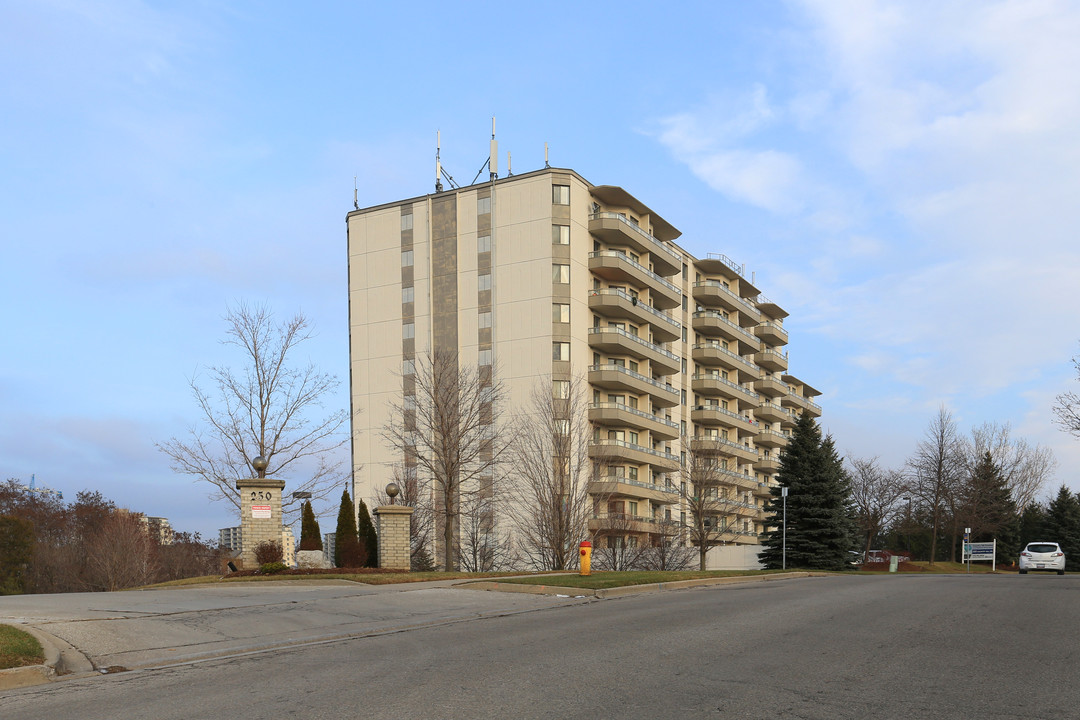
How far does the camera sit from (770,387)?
91.7 meters

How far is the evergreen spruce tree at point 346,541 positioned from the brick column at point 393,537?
106cm

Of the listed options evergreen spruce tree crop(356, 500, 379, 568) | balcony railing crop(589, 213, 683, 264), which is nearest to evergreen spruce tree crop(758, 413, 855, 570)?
balcony railing crop(589, 213, 683, 264)


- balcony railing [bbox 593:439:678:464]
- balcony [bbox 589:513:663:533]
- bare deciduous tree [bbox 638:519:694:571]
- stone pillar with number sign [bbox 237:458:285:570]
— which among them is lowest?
bare deciduous tree [bbox 638:519:694:571]

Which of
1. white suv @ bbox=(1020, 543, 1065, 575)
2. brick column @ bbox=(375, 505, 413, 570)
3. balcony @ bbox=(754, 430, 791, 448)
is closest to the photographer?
brick column @ bbox=(375, 505, 413, 570)

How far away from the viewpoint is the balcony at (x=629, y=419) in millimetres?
59125

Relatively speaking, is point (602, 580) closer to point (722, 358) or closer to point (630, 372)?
point (630, 372)

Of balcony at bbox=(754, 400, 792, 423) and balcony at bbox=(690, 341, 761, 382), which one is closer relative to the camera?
balcony at bbox=(690, 341, 761, 382)

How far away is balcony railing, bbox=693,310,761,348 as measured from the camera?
77.4 meters

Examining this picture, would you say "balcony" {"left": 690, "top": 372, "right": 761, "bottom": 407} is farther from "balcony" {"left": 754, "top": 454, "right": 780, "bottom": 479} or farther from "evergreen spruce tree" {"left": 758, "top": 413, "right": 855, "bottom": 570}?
"evergreen spruce tree" {"left": 758, "top": 413, "right": 855, "bottom": 570}

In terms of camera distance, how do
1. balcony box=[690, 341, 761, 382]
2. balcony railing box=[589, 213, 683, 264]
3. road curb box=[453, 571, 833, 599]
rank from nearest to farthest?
road curb box=[453, 571, 833, 599]
balcony railing box=[589, 213, 683, 264]
balcony box=[690, 341, 761, 382]

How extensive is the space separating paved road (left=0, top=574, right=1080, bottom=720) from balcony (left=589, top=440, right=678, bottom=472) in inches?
1671

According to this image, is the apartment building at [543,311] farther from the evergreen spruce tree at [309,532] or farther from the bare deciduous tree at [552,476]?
the evergreen spruce tree at [309,532]

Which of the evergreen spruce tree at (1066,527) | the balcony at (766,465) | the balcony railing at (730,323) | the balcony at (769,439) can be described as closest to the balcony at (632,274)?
the balcony railing at (730,323)

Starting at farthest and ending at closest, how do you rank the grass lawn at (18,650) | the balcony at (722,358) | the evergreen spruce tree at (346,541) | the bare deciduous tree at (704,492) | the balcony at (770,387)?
the balcony at (770,387) < the balcony at (722,358) < the bare deciduous tree at (704,492) < the evergreen spruce tree at (346,541) < the grass lawn at (18,650)
